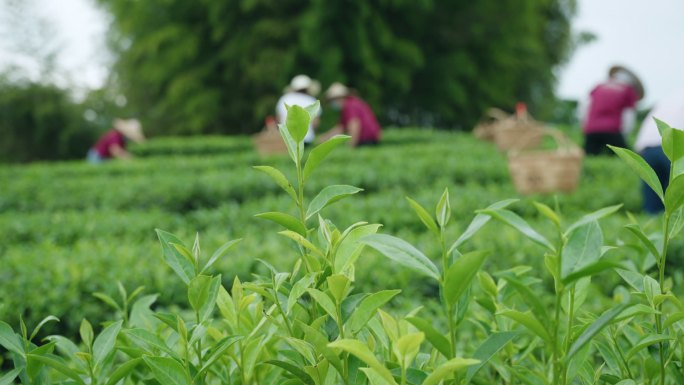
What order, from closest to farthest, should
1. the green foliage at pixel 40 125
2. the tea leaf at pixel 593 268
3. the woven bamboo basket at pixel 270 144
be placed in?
the tea leaf at pixel 593 268, the woven bamboo basket at pixel 270 144, the green foliage at pixel 40 125

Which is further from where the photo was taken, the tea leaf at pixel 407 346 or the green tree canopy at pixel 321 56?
the green tree canopy at pixel 321 56

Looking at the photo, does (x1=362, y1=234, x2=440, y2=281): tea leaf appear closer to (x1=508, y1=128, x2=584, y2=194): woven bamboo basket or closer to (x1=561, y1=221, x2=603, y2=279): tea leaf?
(x1=561, y1=221, x2=603, y2=279): tea leaf

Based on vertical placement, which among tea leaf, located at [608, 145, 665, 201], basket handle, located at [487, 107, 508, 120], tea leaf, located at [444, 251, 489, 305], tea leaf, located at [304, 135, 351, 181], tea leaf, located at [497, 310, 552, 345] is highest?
A: tea leaf, located at [304, 135, 351, 181]

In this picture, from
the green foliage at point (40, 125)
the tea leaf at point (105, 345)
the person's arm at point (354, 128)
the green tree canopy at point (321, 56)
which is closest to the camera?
the tea leaf at point (105, 345)

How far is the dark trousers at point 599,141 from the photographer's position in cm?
750

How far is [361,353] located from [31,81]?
19.9 m

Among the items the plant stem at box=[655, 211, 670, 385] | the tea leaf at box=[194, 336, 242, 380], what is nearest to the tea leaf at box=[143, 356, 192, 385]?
the tea leaf at box=[194, 336, 242, 380]

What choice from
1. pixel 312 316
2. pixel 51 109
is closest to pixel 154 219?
pixel 312 316

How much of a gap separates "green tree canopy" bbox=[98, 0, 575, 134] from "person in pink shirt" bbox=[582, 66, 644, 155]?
37.9 ft

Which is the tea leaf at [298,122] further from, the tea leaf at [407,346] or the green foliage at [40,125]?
the green foliage at [40,125]

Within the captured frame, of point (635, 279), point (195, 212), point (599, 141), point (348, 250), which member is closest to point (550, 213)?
point (348, 250)

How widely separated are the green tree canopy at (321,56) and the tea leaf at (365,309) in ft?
59.0

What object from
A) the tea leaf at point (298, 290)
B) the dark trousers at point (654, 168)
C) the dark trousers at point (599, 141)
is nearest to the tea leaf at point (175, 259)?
the tea leaf at point (298, 290)

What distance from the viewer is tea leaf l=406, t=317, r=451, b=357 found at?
2.06 ft
